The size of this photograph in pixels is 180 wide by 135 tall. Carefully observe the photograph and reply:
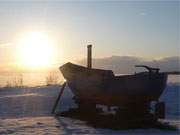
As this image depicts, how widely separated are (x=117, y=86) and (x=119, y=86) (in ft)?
0.29

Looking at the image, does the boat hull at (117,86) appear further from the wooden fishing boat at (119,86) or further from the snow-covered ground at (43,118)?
the snow-covered ground at (43,118)

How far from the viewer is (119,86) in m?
13.6

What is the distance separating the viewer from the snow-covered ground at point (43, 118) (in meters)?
11.7

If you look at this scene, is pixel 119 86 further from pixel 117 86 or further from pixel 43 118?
pixel 43 118

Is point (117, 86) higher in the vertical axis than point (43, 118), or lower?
higher

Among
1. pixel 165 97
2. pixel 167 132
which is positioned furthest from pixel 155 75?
pixel 165 97

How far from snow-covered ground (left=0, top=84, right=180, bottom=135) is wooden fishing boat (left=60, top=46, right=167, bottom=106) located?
1237 mm

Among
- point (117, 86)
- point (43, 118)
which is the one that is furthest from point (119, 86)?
point (43, 118)

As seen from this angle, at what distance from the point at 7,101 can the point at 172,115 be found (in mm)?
7442

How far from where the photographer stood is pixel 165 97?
20.4m

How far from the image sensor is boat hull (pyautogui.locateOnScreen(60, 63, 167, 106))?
43.4 ft

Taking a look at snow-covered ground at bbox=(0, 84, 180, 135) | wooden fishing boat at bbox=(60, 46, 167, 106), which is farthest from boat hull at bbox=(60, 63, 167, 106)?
snow-covered ground at bbox=(0, 84, 180, 135)

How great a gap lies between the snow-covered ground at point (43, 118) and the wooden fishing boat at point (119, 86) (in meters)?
1.24

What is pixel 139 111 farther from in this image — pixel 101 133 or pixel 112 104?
pixel 101 133
